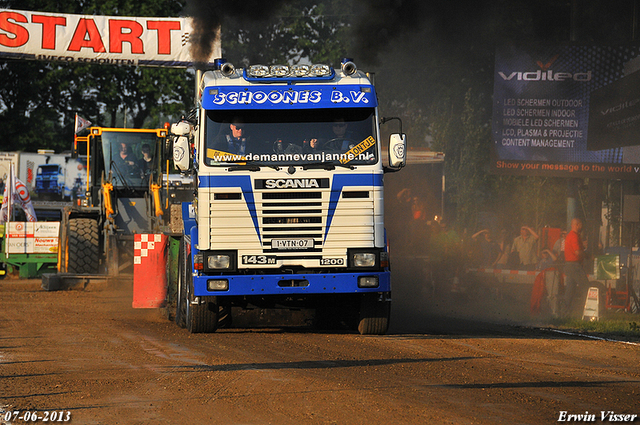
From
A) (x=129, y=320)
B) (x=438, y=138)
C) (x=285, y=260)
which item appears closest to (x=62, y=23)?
(x=129, y=320)

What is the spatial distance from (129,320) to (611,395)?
8471mm

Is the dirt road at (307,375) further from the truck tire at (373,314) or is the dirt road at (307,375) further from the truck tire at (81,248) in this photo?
the truck tire at (81,248)

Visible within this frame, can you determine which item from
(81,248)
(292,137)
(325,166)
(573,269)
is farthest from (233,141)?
(81,248)

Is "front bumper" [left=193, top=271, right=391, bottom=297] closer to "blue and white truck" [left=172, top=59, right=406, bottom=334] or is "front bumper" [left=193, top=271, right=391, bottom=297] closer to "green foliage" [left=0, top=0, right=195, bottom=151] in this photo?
"blue and white truck" [left=172, top=59, right=406, bottom=334]

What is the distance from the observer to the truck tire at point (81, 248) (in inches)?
789

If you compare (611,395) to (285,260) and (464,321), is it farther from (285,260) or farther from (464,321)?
(464,321)

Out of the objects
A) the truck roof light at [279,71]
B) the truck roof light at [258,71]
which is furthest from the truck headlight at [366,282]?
the truck roof light at [258,71]

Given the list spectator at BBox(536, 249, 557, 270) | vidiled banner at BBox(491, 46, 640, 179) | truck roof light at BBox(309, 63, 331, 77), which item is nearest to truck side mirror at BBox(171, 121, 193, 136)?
truck roof light at BBox(309, 63, 331, 77)

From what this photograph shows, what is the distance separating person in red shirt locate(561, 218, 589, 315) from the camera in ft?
53.0

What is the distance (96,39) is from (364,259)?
13.7 metres

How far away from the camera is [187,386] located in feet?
25.0

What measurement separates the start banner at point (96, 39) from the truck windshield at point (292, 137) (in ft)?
36.9

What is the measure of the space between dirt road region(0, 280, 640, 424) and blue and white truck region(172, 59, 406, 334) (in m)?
0.83

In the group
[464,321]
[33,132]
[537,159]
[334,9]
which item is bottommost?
[464,321]
